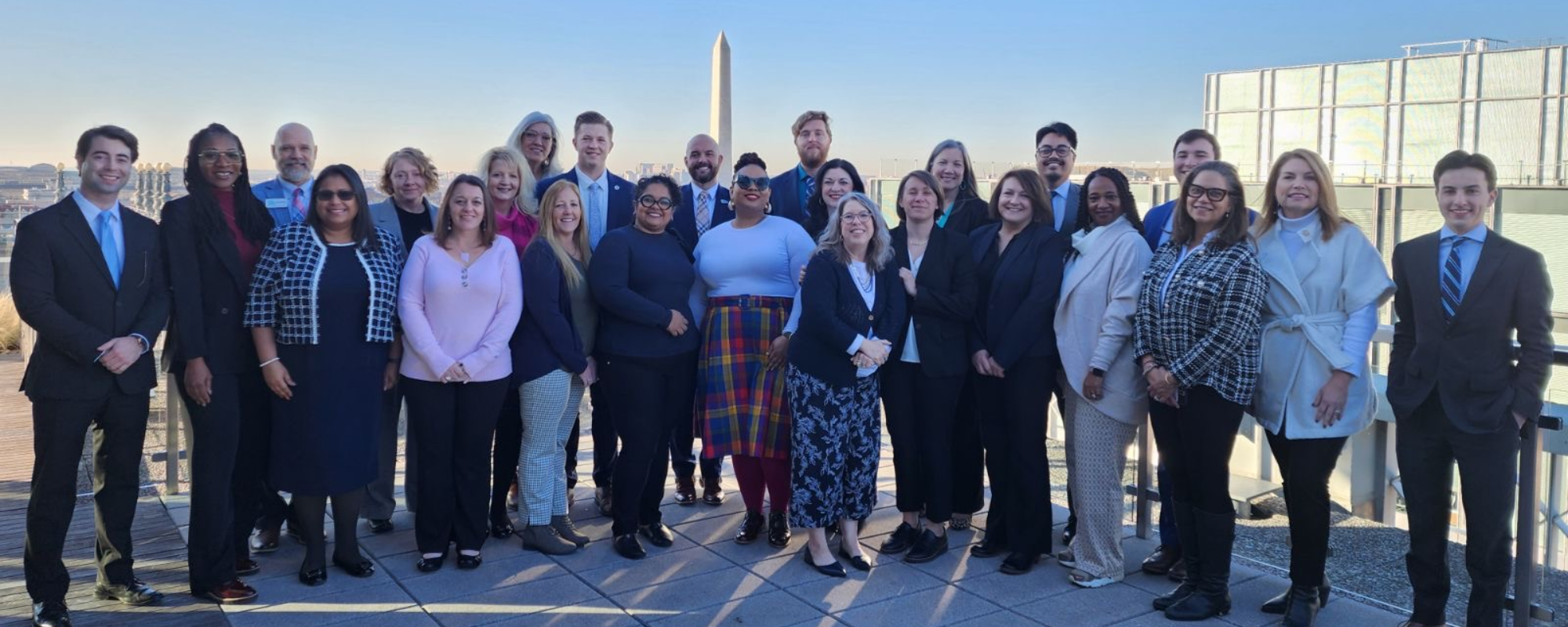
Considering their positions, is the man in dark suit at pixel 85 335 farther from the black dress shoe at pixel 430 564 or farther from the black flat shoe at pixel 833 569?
the black flat shoe at pixel 833 569

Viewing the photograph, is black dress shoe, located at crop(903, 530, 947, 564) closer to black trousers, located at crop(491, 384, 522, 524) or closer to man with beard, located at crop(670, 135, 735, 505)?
man with beard, located at crop(670, 135, 735, 505)

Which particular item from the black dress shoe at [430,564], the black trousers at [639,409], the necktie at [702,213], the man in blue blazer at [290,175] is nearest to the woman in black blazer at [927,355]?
the black trousers at [639,409]

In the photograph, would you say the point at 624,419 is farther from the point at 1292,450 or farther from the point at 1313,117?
the point at 1313,117

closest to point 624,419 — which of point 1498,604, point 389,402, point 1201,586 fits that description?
point 389,402

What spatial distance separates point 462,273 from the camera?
4207 mm

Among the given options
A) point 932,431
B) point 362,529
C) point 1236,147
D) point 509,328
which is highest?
point 1236,147

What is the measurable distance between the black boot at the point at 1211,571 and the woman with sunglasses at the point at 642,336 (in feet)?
6.51

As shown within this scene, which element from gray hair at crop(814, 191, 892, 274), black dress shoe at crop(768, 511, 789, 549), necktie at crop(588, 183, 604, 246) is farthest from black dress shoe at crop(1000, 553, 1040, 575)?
necktie at crop(588, 183, 604, 246)

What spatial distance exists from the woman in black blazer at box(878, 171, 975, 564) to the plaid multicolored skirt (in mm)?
444

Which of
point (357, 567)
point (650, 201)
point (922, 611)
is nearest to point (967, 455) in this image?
point (922, 611)

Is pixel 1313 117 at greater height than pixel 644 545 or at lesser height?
greater

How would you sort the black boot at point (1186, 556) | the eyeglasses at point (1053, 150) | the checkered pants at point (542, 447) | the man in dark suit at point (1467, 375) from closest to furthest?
the man in dark suit at point (1467, 375), the black boot at point (1186, 556), the checkered pants at point (542, 447), the eyeglasses at point (1053, 150)

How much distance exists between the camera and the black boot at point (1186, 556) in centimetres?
394

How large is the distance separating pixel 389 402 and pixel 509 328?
0.68 meters
